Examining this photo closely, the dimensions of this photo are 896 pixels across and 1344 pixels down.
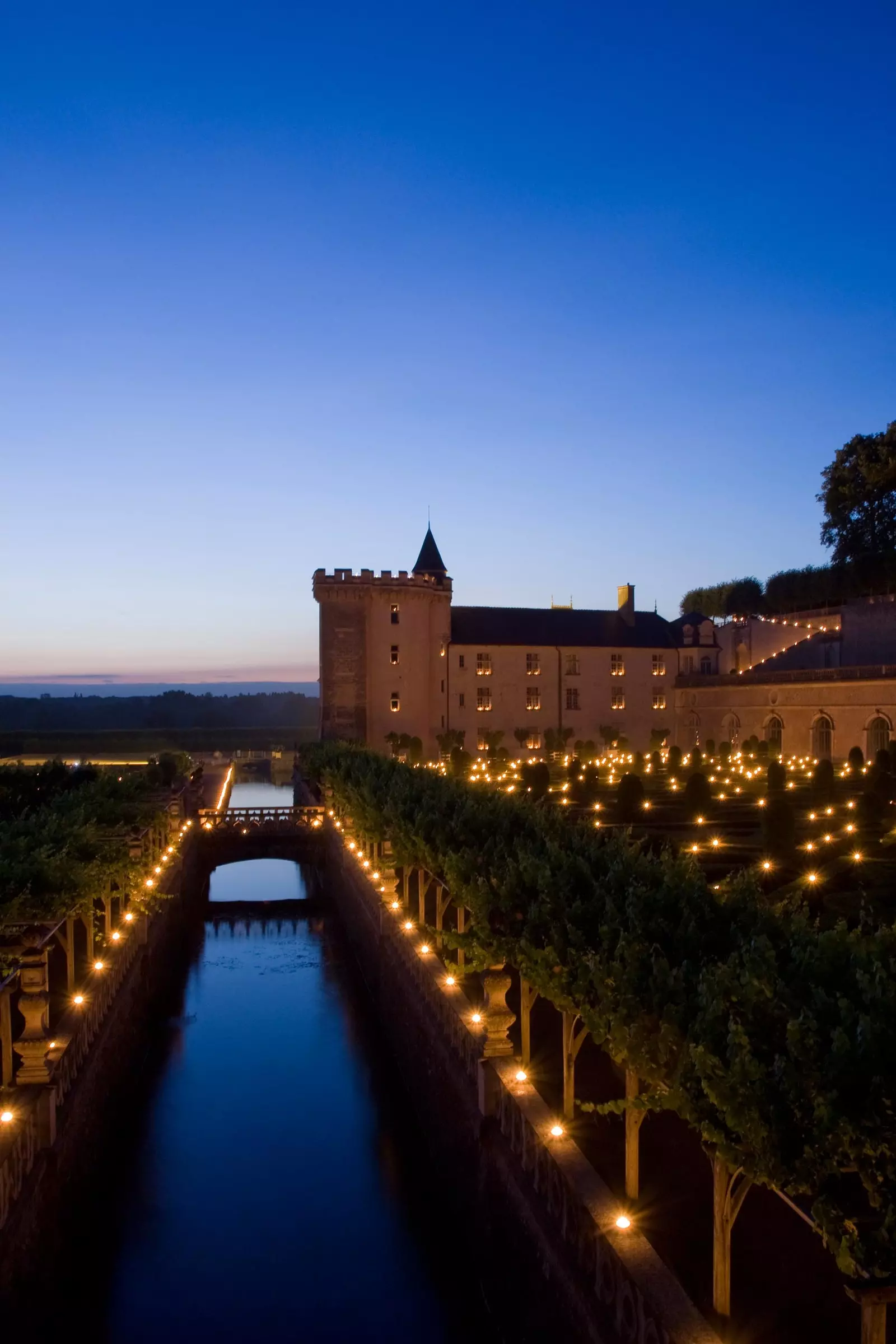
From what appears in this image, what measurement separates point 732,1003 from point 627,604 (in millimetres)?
68218

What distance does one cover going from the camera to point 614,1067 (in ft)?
51.8

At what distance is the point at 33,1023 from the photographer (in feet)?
47.4

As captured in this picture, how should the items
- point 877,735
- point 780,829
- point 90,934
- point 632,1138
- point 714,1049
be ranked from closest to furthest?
point 714,1049
point 632,1138
point 90,934
point 780,829
point 877,735

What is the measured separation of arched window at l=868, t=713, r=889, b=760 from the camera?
52219 mm

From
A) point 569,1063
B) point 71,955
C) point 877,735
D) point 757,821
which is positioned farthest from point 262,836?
point 569,1063

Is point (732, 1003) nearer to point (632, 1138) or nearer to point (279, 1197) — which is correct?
point (632, 1138)

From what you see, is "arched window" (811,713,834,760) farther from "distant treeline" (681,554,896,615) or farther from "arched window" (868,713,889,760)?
"distant treeline" (681,554,896,615)

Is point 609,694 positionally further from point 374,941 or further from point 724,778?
point 374,941

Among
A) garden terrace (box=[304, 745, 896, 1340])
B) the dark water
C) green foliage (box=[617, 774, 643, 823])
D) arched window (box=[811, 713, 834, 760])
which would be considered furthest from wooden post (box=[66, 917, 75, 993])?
arched window (box=[811, 713, 834, 760])

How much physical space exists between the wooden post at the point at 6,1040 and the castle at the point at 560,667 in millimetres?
49958

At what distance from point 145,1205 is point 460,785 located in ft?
48.9

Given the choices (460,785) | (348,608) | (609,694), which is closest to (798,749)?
(609,694)

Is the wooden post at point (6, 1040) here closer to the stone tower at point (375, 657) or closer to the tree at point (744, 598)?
the stone tower at point (375, 657)

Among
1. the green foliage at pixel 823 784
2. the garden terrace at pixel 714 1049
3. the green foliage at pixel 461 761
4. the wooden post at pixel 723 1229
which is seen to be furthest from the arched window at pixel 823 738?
the wooden post at pixel 723 1229
